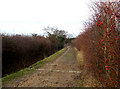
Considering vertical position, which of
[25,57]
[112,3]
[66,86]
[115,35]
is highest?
[112,3]

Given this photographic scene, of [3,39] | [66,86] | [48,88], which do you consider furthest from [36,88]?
[3,39]

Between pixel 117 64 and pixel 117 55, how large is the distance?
304 mm

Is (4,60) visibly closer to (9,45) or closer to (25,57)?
(9,45)

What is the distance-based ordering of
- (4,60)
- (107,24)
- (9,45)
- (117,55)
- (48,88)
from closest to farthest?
(117,55) → (107,24) → (48,88) → (4,60) → (9,45)

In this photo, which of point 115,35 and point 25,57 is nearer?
point 115,35

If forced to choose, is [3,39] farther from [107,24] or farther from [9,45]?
[107,24]

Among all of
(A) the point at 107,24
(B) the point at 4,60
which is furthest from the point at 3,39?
(A) the point at 107,24

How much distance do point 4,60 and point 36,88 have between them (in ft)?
12.8

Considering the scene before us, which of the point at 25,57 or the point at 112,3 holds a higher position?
the point at 112,3

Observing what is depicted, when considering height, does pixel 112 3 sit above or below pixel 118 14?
above

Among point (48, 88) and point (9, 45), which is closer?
point (48, 88)

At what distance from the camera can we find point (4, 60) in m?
7.74

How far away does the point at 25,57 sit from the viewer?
11.3 metres

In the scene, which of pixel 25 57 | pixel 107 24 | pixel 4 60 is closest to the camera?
pixel 107 24
